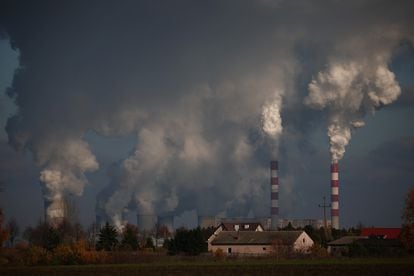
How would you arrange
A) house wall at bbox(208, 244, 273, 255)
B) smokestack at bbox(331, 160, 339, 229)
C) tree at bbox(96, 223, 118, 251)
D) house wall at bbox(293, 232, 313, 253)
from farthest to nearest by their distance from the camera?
smokestack at bbox(331, 160, 339, 229)
house wall at bbox(208, 244, 273, 255)
house wall at bbox(293, 232, 313, 253)
tree at bbox(96, 223, 118, 251)

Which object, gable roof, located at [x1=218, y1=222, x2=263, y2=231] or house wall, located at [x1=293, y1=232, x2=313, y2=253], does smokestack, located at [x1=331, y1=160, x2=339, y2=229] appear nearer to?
gable roof, located at [x1=218, y1=222, x2=263, y2=231]

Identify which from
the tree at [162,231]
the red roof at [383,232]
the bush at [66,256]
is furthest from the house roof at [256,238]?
the tree at [162,231]

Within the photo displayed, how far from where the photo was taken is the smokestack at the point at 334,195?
116188 millimetres

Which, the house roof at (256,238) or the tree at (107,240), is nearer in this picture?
the tree at (107,240)

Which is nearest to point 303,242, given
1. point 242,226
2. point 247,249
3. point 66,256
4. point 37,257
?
point 247,249

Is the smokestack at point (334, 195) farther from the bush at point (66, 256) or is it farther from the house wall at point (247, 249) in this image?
the bush at point (66, 256)

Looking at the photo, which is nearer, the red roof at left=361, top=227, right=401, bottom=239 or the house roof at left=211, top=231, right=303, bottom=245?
the house roof at left=211, top=231, right=303, bottom=245

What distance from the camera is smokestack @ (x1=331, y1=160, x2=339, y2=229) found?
116m

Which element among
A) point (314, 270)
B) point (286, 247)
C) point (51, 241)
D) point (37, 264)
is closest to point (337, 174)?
point (286, 247)

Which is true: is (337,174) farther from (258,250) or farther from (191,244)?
(191,244)

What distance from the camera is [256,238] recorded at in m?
89.2

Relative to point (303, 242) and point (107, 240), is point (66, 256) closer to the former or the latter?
point (107, 240)

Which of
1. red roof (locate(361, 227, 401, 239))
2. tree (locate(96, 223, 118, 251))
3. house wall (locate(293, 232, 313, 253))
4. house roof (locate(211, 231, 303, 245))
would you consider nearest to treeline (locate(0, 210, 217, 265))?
tree (locate(96, 223, 118, 251))

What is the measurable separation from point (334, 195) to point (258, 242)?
34.7 meters
